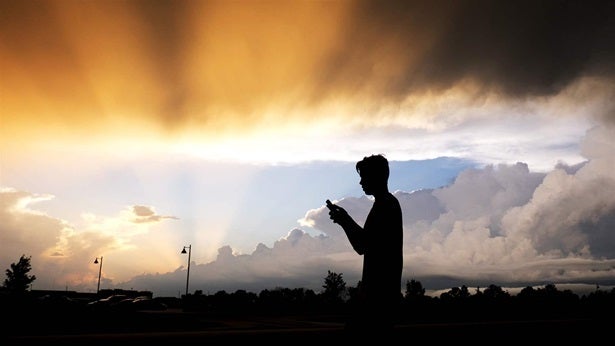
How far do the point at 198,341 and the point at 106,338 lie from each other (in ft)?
2.40

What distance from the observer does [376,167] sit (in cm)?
326

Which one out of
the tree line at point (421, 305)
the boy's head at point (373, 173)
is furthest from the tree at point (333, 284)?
the boy's head at point (373, 173)

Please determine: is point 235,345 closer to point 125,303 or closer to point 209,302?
point 125,303

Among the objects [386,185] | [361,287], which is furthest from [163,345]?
[386,185]

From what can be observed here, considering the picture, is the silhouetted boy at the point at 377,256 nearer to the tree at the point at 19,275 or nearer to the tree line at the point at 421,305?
the tree line at the point at 421,305

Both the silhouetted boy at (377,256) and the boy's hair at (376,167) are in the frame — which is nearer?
the silhouetted boy at (377,256)

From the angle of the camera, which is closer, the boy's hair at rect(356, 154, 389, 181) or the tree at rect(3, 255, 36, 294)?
the boy's hair at rect(356, 154, 389, 181)

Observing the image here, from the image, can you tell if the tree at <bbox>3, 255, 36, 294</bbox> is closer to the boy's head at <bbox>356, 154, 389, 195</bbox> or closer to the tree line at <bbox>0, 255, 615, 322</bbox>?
the tree line at <bbox>0, 255, 615, 322</bbox>

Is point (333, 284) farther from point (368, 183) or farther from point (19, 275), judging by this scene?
point (368, 183)

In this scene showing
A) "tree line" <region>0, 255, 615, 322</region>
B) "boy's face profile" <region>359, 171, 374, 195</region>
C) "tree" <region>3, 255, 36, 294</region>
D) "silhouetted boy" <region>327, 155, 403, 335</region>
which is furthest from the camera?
"tree" <region>3, 255, 36, 294</region>

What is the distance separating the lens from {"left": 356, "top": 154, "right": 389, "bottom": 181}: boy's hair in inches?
127

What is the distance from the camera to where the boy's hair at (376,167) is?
3.24 metres

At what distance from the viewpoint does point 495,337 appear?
4633 millimetres

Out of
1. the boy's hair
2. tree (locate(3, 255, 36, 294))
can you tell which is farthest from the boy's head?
tree (locate(3, 255, 36, 294))
